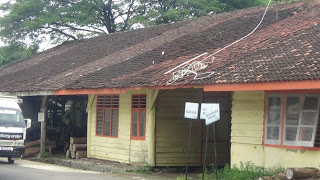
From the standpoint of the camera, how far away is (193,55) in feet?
58.7

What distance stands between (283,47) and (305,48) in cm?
95

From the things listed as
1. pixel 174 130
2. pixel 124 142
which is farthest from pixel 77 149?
pixel 174 130

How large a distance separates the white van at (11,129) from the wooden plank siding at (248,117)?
24.8ft

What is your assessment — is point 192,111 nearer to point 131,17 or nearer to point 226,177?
point 226,177

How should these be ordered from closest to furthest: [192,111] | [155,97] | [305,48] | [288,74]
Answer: [288,74], [192,111], [305,48], [155,97]

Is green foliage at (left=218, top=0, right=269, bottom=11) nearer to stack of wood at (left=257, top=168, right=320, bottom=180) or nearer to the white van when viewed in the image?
the white van

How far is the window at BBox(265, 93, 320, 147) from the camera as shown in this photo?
42.1ft

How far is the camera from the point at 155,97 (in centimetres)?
1695

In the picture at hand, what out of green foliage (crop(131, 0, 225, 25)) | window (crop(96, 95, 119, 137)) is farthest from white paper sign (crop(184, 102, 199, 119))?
green foliage (crop(131, 0, 225, 25))

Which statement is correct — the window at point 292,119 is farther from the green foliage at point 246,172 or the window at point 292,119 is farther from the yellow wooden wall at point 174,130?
the yellow wooden wall at point 174,130

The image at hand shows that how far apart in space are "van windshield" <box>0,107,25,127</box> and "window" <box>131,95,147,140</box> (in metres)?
3.92

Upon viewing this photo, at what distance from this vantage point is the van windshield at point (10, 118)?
59.7 feet

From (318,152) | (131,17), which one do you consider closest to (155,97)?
(318,152)

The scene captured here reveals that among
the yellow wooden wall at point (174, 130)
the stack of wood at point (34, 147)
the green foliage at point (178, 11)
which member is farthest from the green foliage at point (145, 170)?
the green foliage at point (178, 11)
